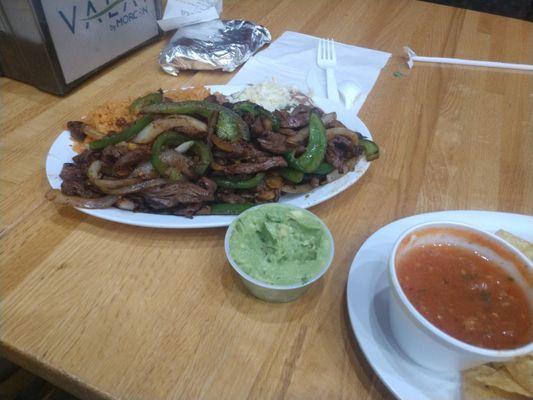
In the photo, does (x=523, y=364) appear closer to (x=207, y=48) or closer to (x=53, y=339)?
(x=53, y=339)

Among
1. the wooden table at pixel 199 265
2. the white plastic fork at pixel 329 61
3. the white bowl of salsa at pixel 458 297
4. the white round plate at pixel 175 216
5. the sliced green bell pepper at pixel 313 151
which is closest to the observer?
the white bowl of salsa at pixel 458 297

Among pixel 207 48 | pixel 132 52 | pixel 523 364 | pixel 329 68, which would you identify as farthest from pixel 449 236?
pixel 132 52

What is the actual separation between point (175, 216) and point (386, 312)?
0.58 m

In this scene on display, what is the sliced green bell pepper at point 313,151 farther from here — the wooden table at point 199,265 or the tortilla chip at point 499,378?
the tortilla chip at point 499,378

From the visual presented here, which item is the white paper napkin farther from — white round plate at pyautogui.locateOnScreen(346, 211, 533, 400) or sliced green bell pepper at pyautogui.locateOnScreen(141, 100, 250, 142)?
white round plate at pyautogui.locateOnScreen(346, 211, 533, 400)

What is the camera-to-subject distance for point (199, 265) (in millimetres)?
1067

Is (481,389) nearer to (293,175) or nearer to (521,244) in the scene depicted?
(521,244)

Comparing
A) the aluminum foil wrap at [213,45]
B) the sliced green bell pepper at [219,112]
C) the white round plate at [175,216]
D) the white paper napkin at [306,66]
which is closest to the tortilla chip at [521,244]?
the white round plate at [175,216]

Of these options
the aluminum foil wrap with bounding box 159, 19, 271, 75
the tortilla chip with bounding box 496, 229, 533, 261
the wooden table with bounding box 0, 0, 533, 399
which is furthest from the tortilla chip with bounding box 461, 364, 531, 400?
the aluminum foil wrap with bounding box 159, 19, 271, 75

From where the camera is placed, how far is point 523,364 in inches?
29.4

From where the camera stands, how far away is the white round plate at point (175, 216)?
1062 mm

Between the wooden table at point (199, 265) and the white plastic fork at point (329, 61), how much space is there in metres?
0.16

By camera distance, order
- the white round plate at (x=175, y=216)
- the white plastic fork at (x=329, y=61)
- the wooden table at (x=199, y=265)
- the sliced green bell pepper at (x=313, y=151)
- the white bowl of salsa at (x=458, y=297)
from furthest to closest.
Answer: the white plastic fork at (x=329, y=61) → the sliced green bell pepper at (x=313, y=151) → the white round plate at (x=175, y=216) → the wooden table at (x=199, y=265) → the white bowl of salsa at (x=458, y=297)

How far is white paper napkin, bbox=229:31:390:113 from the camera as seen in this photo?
71.7 inches
